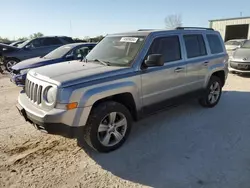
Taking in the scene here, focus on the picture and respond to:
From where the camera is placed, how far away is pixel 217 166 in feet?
10.3

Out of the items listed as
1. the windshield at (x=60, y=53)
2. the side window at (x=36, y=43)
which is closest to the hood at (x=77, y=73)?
the windshield at (x=60, y=53)

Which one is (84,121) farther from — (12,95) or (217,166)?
(12,95)

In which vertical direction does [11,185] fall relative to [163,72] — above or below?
below

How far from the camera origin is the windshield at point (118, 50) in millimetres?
3881

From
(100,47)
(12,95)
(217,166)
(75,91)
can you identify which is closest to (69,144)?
(75,91)

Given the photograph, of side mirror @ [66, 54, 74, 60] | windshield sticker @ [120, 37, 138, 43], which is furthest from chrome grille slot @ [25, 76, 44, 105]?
side mirror @ [66, 54, 74, 60]

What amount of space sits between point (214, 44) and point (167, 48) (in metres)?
1.86

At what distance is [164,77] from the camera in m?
4.14

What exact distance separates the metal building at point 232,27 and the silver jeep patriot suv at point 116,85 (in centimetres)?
2960

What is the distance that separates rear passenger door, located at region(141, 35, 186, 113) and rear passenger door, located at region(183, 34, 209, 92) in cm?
23

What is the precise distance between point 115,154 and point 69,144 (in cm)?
87

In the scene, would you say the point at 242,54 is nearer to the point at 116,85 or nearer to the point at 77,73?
the point at 116,85

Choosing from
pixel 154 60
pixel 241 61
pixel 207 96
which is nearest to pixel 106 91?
pixel 154 60

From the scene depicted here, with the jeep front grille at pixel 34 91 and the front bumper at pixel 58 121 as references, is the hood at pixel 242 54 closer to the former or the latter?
the front bumper at pixel 58 121
